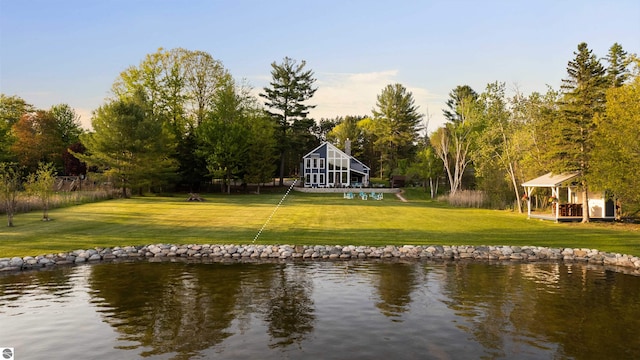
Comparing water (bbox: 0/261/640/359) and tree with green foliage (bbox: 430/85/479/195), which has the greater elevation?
tree with green foliage (bbox: 430/85/479/195)

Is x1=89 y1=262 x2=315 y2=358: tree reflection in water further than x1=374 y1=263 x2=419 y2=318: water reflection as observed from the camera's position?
No

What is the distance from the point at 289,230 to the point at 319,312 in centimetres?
996

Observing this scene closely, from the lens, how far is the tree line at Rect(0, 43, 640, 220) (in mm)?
23781

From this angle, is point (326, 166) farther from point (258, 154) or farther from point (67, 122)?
point (67, 122)

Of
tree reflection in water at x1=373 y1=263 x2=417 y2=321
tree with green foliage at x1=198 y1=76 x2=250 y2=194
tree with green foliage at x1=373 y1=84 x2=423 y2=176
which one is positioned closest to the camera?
tree reflection in water at x1=373 y1=263 x2=417 y2=321

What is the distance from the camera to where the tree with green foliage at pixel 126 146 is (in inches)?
1519

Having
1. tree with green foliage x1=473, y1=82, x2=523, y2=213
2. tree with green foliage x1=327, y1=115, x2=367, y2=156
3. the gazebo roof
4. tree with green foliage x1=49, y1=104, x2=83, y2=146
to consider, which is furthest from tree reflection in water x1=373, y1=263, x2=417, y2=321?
tree with green foliage x1=327, y1=115, x2=367, y2=156

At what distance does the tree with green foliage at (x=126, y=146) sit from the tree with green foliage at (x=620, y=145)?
1330 inches

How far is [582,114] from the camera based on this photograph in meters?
24.0

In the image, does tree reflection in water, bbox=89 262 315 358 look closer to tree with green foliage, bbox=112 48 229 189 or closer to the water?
the water

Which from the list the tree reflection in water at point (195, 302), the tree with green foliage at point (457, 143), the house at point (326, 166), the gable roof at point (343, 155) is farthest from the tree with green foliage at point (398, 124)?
the tree reflection in water at point (195, 302)

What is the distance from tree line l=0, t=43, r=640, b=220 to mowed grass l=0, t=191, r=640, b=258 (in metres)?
4.41

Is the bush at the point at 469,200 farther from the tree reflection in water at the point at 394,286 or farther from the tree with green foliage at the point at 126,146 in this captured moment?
the tree with green foliage at the point at 126,146

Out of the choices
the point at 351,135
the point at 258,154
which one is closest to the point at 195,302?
the point at 258,154
